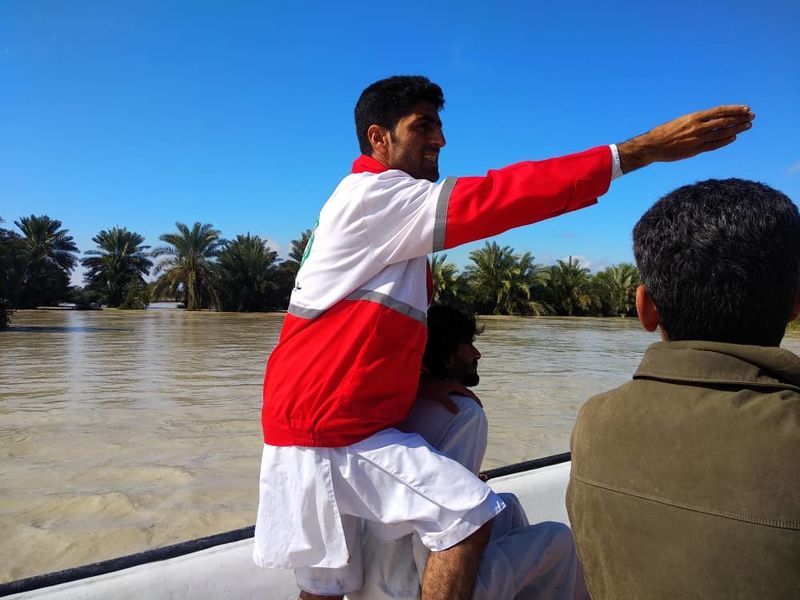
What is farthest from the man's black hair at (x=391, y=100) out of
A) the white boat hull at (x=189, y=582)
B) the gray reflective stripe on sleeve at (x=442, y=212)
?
the white boat hull at (x=189, y=582)

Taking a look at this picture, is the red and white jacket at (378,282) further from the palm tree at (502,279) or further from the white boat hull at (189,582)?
the palm tree at (502,279)

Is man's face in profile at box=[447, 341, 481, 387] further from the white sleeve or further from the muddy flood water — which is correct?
the muddy flood water

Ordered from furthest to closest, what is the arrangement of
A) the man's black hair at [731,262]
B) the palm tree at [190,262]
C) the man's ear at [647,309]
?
the palm tree at [190,262]
the man's ear at [647,309]
the man's black hair at [731,262]

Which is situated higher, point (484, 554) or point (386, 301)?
point (386, 301)

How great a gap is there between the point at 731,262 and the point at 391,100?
106 centimetres

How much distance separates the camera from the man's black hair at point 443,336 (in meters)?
1.92

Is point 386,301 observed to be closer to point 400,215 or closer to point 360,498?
point 400,215

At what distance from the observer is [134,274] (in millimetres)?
47906

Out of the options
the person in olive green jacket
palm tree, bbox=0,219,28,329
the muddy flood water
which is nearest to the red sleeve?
the person in olive green jacket

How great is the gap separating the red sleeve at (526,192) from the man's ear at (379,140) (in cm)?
36

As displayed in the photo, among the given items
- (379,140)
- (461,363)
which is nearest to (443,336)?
(461,363)

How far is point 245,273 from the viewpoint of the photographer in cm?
4078

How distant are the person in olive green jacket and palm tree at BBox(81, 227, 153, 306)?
4991 cm

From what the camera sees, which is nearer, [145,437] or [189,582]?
[189,582]
